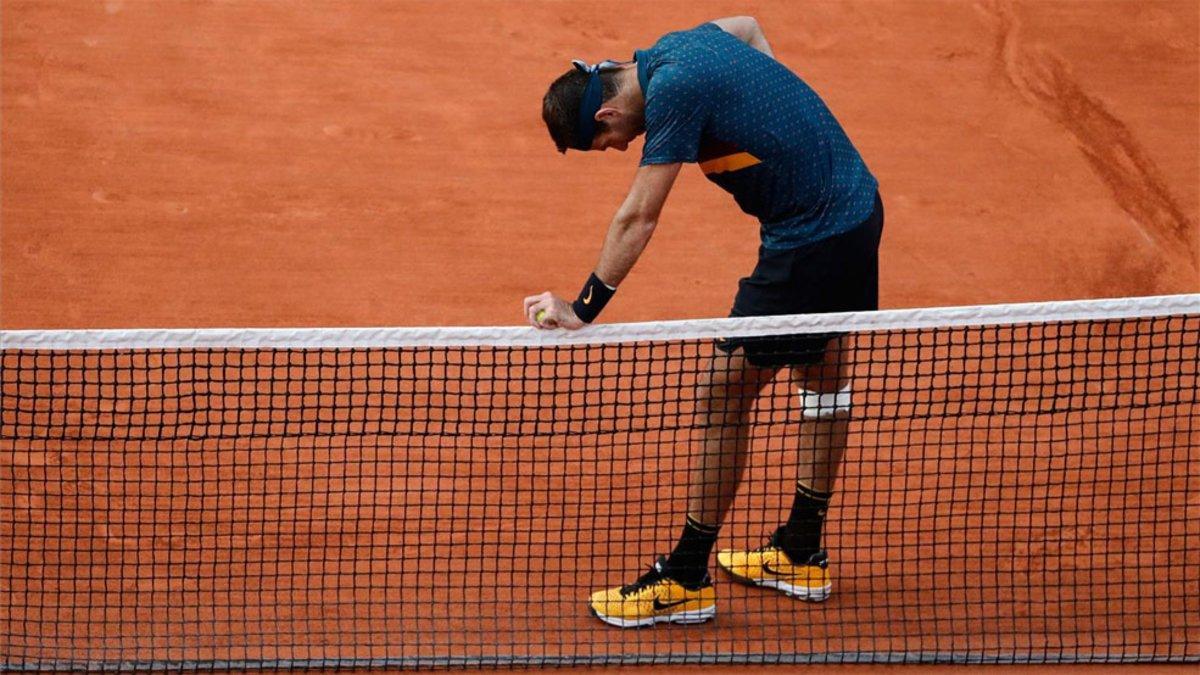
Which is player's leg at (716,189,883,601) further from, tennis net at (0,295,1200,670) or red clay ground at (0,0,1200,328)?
red clay ground at (0,0,1200,328)

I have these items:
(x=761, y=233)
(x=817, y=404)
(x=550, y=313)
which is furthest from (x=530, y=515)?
(x=761, y=233)

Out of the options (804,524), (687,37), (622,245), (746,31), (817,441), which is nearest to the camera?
(622,245)

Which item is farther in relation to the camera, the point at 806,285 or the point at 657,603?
the point at 657,603

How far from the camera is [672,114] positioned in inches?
200

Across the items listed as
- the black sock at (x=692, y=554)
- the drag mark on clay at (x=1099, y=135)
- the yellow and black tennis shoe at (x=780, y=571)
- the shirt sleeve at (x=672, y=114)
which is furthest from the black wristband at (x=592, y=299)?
the drag mark on clay at (x=1099, y=135)

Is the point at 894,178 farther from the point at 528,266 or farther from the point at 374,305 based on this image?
the point at 374,305

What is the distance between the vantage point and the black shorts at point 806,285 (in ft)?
18.0

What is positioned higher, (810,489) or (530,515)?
(810,489)

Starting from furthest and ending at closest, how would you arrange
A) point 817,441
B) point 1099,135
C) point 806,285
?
point 1099,135 → point 817,441 → point 806,285

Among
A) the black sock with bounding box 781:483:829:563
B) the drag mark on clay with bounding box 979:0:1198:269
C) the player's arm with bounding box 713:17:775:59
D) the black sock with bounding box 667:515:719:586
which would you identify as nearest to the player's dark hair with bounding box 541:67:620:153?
the player's arm with bounding box 713:17:775:59


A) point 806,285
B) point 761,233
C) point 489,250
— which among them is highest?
point 761,233

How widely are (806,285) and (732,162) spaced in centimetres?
51

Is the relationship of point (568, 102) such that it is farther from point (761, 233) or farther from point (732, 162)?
point (761, 233)

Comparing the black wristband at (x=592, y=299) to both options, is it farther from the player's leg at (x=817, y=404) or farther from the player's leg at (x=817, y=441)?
the player's leg at (x=817, y=441)
